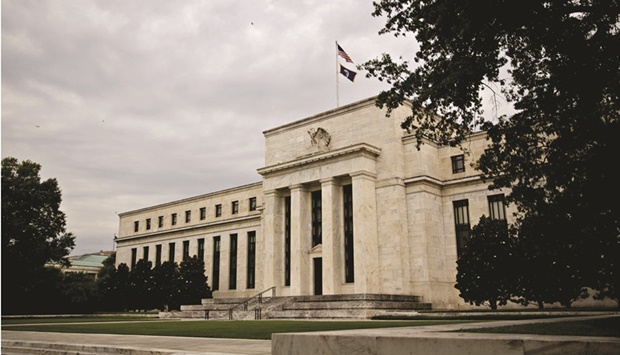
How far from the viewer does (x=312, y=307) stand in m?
32.0

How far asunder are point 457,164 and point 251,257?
2378cm

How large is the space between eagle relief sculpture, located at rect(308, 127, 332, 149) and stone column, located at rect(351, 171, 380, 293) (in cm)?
557

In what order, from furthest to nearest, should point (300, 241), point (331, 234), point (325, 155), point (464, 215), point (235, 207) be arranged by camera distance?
point (235, 207) < point (300, 241) < point (325, 155) < point (331, 234) < point (464, 215)

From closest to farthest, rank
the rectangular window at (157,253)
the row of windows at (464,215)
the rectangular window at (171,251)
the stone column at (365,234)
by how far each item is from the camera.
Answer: the row of windows at (464,215) < the stone column at (365,234) < the rectangular window at (171,251) < the rectangular window at (157,253)

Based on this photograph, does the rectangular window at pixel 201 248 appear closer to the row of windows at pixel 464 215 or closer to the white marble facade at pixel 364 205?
the white marble facade at pixel 364 205

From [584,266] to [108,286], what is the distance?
51314 millimetres

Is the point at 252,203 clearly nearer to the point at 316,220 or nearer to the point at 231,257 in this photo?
the point at 231,257

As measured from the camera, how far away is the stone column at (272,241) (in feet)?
135

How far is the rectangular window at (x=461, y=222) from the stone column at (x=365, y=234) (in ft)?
19.6

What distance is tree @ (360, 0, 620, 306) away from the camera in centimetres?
1220

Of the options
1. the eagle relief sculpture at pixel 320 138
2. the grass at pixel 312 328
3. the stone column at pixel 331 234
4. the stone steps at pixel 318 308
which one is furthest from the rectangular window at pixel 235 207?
the grass at pixel 312 328

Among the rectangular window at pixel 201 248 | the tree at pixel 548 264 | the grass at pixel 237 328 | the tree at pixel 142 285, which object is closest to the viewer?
the tree at pixel 548 264

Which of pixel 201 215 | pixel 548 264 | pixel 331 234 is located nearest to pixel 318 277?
pixel 331 234

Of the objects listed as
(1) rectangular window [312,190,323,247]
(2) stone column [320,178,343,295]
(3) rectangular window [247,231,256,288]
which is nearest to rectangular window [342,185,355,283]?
(2) stone column [320,178,343,295]
